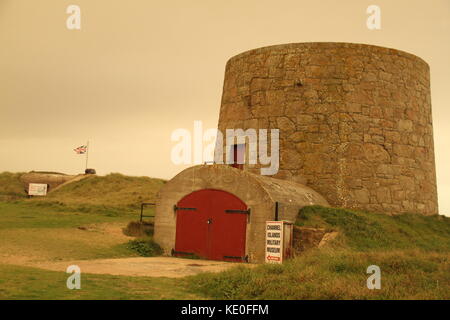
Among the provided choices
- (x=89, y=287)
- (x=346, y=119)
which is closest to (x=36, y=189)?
(x=346, y=119)

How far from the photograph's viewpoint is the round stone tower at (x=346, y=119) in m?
Result: 17.5

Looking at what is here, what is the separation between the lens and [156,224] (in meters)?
16.3

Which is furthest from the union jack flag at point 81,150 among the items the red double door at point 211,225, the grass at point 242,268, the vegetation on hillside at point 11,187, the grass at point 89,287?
the grass at point 89,287

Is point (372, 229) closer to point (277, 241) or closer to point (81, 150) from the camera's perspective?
point (277, 241)

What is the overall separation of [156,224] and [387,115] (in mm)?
8787

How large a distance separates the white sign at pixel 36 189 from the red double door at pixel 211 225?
21870 mm

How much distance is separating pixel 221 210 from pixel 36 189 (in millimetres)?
23641

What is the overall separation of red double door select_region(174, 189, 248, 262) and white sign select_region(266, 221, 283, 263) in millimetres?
993

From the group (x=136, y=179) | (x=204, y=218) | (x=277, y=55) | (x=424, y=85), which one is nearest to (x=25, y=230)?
(x=204, y=218)

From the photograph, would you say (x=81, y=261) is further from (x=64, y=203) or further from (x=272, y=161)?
(x=64, y=203)

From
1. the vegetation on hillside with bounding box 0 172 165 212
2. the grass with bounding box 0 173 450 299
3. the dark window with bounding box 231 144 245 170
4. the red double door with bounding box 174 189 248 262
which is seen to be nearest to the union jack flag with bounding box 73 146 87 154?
the vegetation on hillside with bounding box 0 172 165 212

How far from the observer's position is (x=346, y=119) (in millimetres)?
17703

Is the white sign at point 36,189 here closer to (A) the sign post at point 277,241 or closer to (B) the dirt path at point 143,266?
(B) the dirt path at point 143,266

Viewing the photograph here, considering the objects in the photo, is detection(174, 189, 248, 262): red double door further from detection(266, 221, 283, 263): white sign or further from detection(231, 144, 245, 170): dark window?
detection(231, 144, 245, 170): dark window
